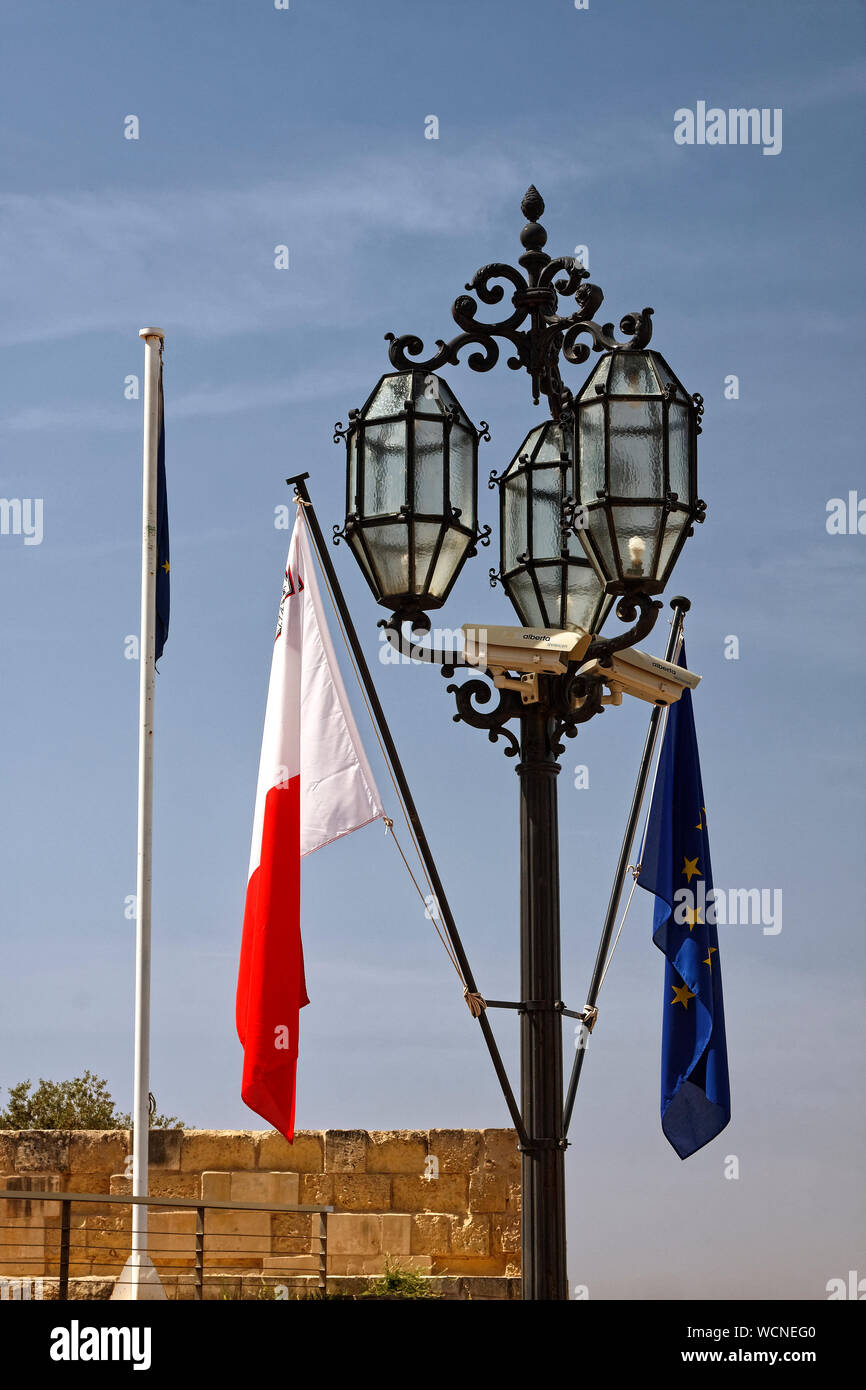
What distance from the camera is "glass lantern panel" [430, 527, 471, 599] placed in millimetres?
4957

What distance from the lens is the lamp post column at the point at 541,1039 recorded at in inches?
179

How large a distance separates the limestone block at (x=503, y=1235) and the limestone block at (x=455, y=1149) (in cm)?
36

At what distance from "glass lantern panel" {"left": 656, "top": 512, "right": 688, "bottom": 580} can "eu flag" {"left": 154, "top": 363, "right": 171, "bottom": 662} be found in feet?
21.5

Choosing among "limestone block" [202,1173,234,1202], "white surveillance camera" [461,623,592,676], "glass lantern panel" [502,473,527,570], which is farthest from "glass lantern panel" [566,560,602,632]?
"limestone block" [202,1173,234,1202]

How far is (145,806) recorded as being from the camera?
414 inches

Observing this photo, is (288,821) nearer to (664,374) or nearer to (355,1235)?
(664,374)

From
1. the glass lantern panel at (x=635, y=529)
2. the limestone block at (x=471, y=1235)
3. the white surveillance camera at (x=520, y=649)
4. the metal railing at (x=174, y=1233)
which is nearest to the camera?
the glass lantern panel at (x=635, y=529)

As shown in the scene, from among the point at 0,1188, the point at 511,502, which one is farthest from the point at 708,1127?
the point at 0,1188

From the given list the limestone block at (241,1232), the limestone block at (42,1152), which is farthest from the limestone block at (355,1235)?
the limestone block at (42,1152)

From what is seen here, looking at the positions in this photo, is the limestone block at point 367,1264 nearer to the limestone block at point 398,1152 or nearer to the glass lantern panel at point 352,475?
the limestone block at point 398,1152

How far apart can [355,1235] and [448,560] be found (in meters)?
6.73

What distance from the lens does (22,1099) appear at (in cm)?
1923
